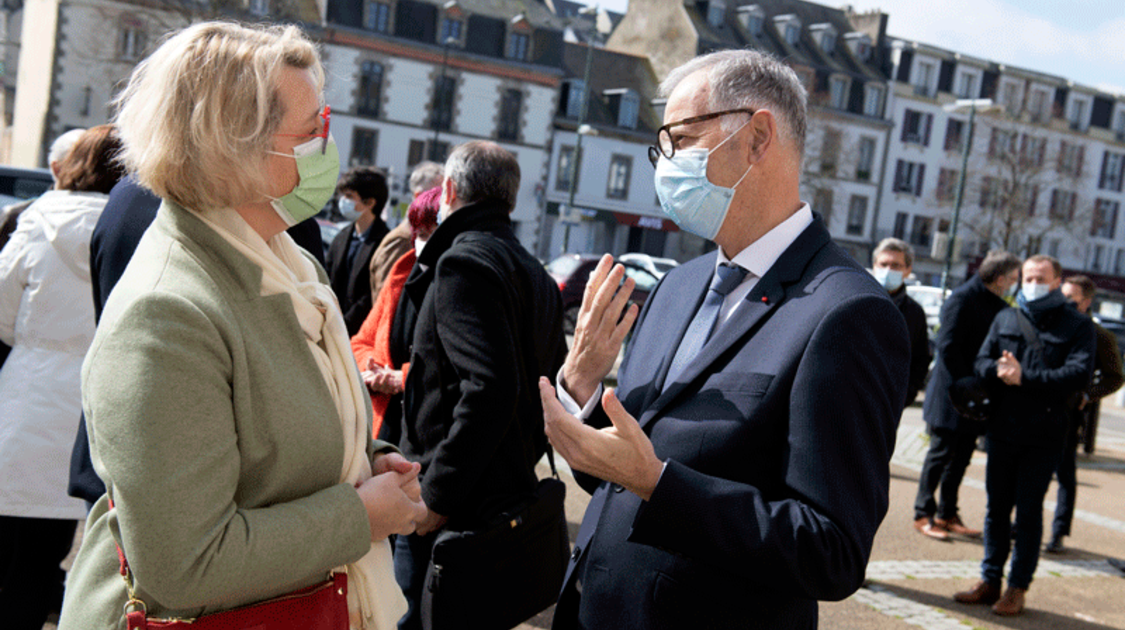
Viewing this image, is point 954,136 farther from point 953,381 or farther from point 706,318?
point 706,318

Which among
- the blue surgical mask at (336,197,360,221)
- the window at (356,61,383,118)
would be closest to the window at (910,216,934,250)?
the window at (356,61,383,118)

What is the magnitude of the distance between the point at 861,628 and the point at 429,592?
10.0 ft

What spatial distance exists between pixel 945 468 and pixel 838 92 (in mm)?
45749

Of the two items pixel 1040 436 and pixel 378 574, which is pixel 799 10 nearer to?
pixel 1040 436

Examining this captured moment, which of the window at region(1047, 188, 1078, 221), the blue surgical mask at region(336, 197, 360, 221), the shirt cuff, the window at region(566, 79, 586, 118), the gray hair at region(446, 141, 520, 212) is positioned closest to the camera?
the shirt cuff

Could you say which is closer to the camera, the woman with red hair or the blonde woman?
the blonde woman

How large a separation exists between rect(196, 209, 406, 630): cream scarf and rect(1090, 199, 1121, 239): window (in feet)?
208

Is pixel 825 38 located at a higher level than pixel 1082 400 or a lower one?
higher

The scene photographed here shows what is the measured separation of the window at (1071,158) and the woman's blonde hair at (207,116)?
6044cm

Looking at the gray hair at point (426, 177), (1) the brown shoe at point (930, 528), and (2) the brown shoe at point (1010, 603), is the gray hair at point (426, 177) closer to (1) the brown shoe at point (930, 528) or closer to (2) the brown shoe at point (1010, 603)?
(2) the brown shoe at point (1010, 603)

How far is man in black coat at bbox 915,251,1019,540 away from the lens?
694 centimetres

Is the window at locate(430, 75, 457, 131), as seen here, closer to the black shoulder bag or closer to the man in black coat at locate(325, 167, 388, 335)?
the man in black coat at locate(325, 167, 388, 335)

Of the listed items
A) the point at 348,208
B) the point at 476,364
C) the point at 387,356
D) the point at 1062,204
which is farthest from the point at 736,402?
the point at 1062,204

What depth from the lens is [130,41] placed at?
35.5 meters
